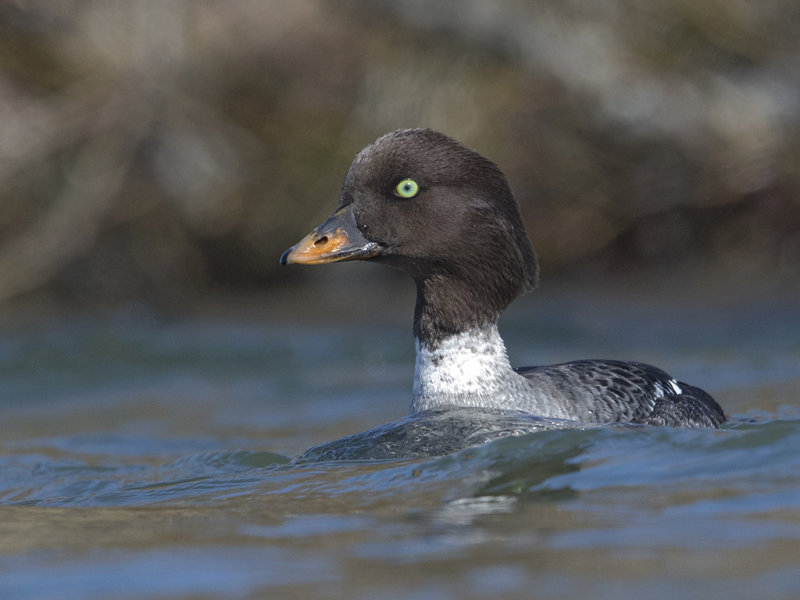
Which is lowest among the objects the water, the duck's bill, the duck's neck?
the water

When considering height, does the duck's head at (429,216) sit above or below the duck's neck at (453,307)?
above

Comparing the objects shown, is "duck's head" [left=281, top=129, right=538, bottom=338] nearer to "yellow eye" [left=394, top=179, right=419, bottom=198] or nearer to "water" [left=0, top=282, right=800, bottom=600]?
"yellow eye" [left=394, top=179, right=419, bottom=198]

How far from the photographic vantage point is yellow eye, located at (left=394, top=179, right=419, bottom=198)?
5.16 meters

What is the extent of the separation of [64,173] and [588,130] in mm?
4544

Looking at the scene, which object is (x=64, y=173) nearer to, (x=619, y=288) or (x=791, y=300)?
(x=619, y=288)

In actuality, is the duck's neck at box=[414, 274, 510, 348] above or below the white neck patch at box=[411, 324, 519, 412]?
above

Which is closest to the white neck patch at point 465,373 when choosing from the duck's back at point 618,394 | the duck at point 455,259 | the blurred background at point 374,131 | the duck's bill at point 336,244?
the duck at point 455,259

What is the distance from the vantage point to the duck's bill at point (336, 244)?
5137 millimetres

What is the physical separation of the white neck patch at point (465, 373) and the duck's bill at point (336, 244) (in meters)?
0.52

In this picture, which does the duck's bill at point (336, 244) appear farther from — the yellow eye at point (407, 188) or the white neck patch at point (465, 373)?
the white neck patch at point (465, 373)

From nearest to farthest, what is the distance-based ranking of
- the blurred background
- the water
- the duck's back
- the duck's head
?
the water → the duck's head → the duck's back → the blurred background

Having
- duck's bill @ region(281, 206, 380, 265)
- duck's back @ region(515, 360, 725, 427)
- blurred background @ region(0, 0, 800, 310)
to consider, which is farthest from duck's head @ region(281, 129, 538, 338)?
blurred background @ region(0, 0, 800, 310)

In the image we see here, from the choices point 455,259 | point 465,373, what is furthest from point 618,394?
point 455,259

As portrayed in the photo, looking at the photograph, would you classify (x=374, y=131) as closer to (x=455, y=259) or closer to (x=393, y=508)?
(x=455, y=259)
